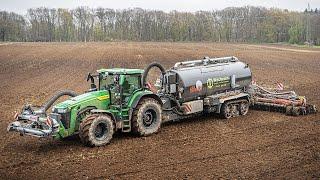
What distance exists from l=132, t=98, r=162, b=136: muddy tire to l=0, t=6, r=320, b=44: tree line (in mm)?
96949

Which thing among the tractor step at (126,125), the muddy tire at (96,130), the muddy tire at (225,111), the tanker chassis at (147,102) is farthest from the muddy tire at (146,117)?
the muddy tire at (225,111)

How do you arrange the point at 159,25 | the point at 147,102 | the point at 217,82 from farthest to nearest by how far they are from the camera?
the point at 159,25, the point at 217,82, the point at 147,102

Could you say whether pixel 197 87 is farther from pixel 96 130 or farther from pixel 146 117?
pixel 96 130

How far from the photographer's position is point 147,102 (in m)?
14.3

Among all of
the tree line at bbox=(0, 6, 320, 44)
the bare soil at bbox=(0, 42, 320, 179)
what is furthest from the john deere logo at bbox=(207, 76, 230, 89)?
the tree line at bbox=(0, 6, 320, 44)

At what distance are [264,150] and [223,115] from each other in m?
4.78

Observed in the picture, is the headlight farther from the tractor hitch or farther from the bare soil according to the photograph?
the bare soil

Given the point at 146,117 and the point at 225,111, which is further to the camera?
the point at 225,111

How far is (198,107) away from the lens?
16812 mm

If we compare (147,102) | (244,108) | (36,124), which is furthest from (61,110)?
(244,108)

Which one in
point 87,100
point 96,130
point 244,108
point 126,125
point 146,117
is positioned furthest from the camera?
point 244,108

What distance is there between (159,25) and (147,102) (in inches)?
4712

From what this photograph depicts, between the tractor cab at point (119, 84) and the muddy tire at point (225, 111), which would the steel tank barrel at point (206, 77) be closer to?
the muddy tire at point (225, 111)

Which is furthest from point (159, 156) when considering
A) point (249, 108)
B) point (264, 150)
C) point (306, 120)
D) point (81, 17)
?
point (81, 17)
